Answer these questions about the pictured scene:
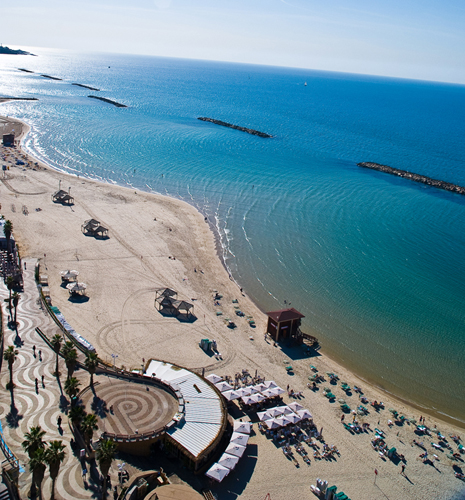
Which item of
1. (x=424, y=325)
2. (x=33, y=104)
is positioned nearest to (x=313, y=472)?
(x=424, y=325)

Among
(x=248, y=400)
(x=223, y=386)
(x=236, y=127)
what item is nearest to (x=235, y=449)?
(x=248, y=400)

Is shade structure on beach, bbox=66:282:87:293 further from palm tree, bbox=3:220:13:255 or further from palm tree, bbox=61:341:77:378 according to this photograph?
palm tree, bbox=61:341:77:378

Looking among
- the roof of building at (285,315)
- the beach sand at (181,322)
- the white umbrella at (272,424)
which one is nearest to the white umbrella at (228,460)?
the beach sand at (181,322)

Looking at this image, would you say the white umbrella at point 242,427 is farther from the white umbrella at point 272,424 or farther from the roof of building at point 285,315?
the roof of building at point 285,315

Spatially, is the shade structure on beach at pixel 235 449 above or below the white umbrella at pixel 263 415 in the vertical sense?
above

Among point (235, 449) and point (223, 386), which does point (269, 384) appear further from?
point (235, 449)

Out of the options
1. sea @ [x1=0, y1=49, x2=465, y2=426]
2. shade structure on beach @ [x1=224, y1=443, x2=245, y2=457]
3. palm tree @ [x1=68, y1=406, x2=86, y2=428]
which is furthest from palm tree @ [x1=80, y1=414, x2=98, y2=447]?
sea @ [x1=0, y1=49, x2=465, y2=426]
